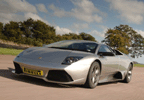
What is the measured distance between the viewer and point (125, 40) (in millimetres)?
53438

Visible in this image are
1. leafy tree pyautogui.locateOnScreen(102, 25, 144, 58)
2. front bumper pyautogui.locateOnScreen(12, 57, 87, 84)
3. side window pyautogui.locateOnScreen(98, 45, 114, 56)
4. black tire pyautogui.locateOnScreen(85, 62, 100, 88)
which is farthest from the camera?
leafy tree pyautogui.locateOnScreen(102, 25, 144, 58)

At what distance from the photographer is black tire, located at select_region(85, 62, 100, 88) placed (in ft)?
15.7

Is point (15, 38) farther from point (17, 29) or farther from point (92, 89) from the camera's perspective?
point (92, 89)

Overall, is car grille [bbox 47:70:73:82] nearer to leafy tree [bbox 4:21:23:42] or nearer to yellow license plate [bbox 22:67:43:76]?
yellow license plate [bbox 22:67:43:76]

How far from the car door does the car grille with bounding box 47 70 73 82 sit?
129 cm

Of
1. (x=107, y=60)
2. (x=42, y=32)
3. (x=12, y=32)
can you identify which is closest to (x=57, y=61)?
(x=107, y=60)

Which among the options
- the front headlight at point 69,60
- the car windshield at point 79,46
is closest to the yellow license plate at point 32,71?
the front headlight at point 69,60

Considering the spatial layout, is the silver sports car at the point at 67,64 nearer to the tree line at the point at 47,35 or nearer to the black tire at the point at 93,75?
the black tire at the point at 93,75

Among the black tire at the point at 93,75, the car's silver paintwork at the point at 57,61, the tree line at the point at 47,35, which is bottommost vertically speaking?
the black tire at the point at 93,75

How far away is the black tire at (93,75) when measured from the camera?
478 centimetres

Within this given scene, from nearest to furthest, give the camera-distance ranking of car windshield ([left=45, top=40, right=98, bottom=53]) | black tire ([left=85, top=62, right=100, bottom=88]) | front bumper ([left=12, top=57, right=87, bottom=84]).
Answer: front bumper ([left=12, top=57, right=87, bottom=84]), black tire ([left=85, top=62, right=100, bottom=88]), car windshield ([left=45, top=40, right=98, bottom=53])

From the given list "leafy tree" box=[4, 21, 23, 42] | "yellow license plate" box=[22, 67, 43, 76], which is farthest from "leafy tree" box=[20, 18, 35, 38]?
"yellow license plate" box=[22, 67, 43, 76]

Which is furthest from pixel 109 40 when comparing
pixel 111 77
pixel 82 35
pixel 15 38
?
pixel 111 77

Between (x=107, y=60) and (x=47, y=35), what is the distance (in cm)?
5686
